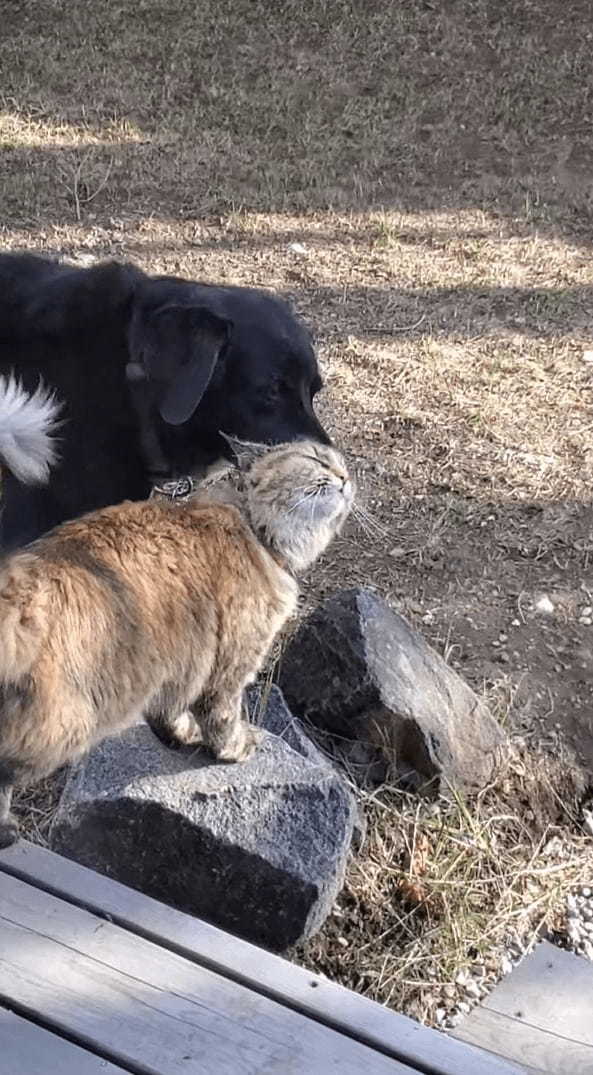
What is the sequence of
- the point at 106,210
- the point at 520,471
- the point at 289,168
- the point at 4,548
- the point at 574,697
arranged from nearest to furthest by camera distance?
the point at 4,548, the point at 574,697, the point at 520,471, the point at 106,210, the point at 289,168

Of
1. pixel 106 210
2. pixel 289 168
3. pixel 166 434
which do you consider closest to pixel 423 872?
pixel 166 434

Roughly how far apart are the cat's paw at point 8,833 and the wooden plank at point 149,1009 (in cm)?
26

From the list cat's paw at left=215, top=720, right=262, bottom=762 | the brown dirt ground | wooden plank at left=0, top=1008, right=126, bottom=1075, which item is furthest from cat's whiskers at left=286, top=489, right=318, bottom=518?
the brown dirt ground

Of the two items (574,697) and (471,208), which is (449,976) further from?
(471,208)

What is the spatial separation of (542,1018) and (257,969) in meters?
0.75

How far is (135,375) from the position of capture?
3.44 meters

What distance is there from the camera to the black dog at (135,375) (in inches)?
135

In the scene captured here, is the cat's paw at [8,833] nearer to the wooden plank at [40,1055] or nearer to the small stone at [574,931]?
the wooden plank at [40,1055]

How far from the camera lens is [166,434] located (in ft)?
11.3

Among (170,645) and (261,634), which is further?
(261,634)

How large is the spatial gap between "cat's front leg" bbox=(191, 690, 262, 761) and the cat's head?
365 mm

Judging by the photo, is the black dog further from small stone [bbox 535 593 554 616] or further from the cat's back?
small stone [bbox 535 593 554 616]

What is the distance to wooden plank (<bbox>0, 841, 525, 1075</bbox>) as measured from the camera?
205 centimetres

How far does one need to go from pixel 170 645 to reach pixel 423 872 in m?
1.16
